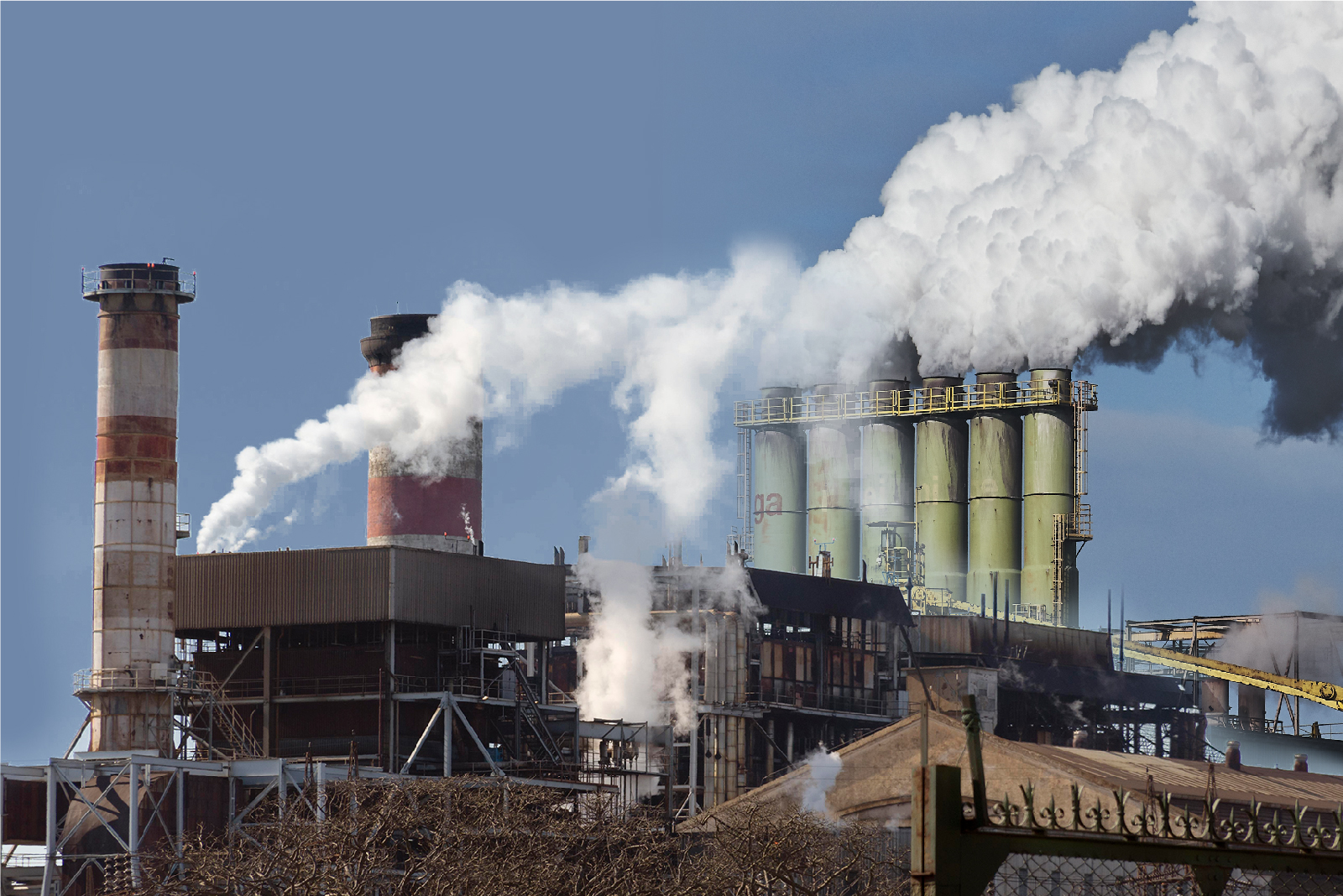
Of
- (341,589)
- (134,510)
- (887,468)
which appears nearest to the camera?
(134,510)

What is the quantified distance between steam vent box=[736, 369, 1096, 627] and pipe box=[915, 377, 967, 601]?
0.05 meters

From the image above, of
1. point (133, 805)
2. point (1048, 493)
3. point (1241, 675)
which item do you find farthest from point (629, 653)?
point (1241, 675)

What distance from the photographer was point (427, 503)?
65062 mm

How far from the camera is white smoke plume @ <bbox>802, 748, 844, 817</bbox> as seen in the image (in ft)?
153

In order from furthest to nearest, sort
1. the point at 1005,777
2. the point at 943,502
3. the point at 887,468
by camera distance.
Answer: the point at 887,468, the point at 943,502, the point at 1005,777

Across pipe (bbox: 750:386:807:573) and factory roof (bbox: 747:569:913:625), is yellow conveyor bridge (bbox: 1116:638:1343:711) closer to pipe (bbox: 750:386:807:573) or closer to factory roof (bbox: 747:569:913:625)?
factory roof (bbox: 747:569:913:625)

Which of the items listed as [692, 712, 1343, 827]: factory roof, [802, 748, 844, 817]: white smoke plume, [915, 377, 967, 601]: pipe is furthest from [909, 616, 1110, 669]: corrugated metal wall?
[802, 748, 844, 817]: white smoke plume

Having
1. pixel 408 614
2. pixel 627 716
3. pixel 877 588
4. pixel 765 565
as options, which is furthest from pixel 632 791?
pixel 765 565

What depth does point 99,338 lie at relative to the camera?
54.7 m

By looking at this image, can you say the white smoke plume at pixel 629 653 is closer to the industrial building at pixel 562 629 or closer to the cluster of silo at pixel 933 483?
the industrial building at pixel 562 629

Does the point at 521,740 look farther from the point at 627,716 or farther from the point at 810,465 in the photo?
the point at 810,465

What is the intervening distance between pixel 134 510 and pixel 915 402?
4117 cm

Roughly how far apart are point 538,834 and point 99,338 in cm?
2168

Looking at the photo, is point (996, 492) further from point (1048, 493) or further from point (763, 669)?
point (763, 669)
